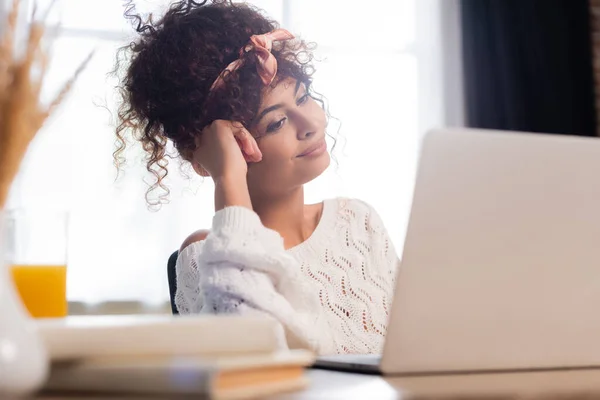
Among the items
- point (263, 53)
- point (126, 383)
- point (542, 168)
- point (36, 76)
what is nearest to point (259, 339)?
point (126, 383)

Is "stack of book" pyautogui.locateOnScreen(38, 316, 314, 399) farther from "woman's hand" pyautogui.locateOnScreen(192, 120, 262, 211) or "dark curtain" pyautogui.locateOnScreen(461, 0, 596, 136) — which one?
"dark curtain" pyautogui.locateOnScreen(461, 0, 596, 136)

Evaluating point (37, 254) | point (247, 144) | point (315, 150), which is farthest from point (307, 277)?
point (37, 254)

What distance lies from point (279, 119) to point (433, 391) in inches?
69.6

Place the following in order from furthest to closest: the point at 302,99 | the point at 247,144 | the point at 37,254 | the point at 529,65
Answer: the point at 529,65 < the point at 302,99 < the point at 247,144 < the point at 37,254

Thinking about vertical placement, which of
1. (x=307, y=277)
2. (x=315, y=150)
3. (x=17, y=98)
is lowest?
(x=307, y=277)

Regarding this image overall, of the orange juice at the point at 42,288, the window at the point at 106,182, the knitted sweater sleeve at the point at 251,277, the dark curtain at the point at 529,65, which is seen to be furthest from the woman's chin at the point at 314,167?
the orange juice at the point at 42,288

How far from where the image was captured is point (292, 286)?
132 centimetres

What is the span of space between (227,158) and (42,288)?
106 cm

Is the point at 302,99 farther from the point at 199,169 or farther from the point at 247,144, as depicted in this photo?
the point at 199,169

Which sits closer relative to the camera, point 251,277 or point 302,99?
point 251,277

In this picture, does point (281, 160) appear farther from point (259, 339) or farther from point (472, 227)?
point (259, 339)

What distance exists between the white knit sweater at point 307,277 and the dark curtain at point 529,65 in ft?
4.28

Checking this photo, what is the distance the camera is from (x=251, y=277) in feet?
4.08

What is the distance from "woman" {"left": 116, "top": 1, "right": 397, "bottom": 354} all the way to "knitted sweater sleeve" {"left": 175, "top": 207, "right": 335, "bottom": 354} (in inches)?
3.8
